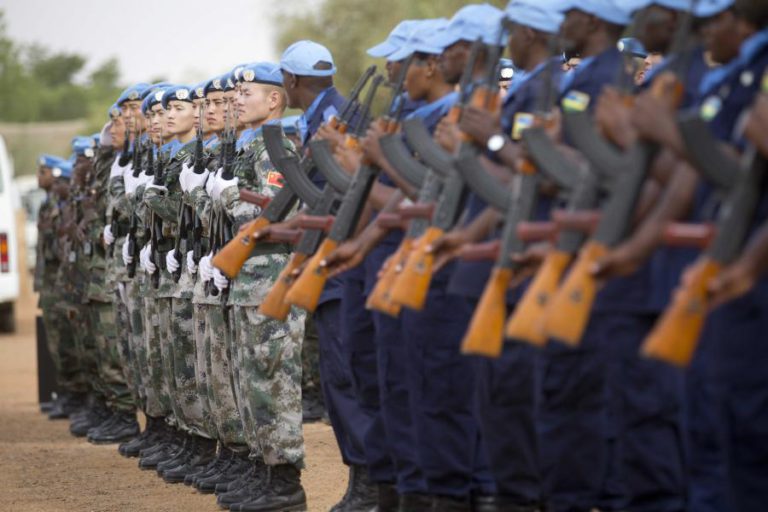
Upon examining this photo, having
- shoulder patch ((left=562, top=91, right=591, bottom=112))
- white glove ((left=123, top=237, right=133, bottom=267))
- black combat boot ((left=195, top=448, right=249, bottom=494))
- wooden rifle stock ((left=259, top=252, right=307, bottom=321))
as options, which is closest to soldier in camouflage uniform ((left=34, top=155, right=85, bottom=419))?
white glove ((left=123, top=237, right=133, bottom=267))

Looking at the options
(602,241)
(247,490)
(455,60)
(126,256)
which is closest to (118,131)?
(126,256)

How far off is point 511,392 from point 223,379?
3.67 m

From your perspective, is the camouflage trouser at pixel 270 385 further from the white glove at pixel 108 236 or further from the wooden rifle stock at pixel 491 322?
the wooden rifle stock at pixel 491 322

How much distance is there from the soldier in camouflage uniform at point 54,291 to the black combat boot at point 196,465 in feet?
13.6

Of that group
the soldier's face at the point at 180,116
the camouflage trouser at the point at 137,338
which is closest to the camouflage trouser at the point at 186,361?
the camouflage trouser at the point at 137,338

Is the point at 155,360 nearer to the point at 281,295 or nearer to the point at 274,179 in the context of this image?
the point at 274,179

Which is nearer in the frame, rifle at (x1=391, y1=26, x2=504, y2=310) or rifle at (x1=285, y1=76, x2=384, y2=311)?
rifle at (x1=391, y1=26, x2=504, y2=310)

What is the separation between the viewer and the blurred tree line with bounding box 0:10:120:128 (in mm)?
74750

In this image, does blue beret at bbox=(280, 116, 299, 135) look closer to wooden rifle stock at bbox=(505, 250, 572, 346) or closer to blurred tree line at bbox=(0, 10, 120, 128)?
wooden rifle stock at bbox=(505, 250, 572, 346)

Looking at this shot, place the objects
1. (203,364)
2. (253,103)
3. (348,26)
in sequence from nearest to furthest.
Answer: (253,103) → (203,364) → (348,26)

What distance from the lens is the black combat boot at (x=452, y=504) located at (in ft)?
21.5

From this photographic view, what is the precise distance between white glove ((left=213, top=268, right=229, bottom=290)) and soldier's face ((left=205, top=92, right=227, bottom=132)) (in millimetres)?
1423

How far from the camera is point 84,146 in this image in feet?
45.6

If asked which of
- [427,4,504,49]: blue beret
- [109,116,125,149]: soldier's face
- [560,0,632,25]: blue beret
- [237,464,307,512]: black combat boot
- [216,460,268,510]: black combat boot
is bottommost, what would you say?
[216,460,268,510]: black combat boot
